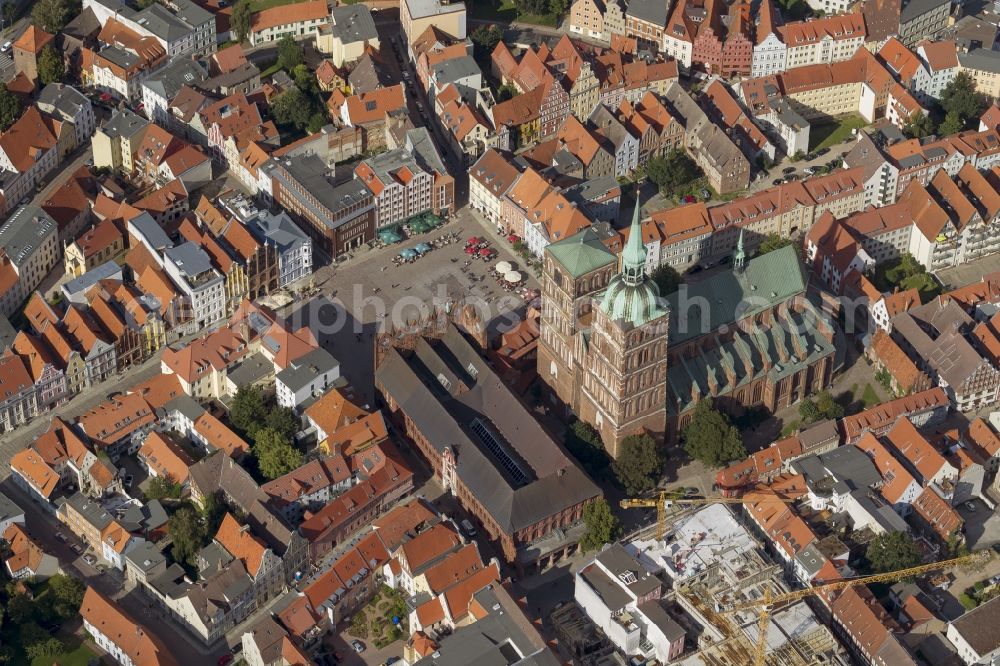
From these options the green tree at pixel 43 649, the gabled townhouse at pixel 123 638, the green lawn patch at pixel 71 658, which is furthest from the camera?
the green lawn patch at pixel 71 658

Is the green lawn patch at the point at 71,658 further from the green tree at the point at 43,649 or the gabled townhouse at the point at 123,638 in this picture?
the gabled townhouse at the point at 123,638

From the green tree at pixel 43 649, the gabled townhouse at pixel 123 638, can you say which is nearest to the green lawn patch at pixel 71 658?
the green tree at pixel 43 649

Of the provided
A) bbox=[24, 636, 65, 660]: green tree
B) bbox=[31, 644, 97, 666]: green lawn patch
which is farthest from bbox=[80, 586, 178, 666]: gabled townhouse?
bbox=[24, 636, 65, 660]: green tree

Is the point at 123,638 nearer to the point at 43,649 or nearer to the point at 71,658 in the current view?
the point at 71,658

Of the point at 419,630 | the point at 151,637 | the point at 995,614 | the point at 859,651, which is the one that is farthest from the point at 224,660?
the point at 995,614

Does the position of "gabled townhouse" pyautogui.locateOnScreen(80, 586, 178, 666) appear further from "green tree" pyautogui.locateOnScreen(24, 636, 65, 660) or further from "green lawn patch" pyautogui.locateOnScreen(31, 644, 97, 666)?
"green tree" pyautogui.locateOnScreen(24, 636, 65, 660)

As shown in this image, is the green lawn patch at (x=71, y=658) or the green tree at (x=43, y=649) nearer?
the green tree at (x=43, y=649)

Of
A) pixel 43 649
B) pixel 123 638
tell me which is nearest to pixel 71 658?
pixel 43 649

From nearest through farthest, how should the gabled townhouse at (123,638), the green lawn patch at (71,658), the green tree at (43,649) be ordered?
the gabled townhouse at (123,638), the green tree at (43,649), the green lawn patch at (71,658)
